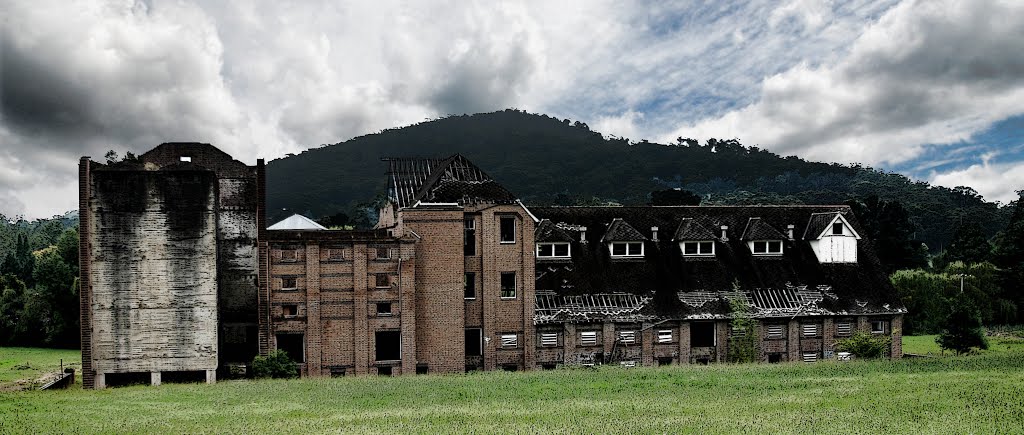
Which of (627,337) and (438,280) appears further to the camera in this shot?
(627,337)

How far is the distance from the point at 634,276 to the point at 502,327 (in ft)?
23.1

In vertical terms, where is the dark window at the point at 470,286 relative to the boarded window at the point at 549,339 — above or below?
above

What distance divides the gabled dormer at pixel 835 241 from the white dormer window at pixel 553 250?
13033mm

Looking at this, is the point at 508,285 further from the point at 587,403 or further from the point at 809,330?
the point at 809,330

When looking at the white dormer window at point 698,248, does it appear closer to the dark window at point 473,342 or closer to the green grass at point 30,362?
the dark window at point 473,342

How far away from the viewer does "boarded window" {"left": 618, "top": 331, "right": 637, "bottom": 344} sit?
33.5 meters

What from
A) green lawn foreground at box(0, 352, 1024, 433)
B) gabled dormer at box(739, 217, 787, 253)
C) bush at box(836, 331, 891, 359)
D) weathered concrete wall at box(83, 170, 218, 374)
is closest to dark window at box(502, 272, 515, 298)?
green lawn foreground at box(0, 352, 1024, 433)

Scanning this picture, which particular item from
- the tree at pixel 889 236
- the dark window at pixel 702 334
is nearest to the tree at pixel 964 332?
the dark window at pixel 702 334

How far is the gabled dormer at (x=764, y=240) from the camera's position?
36.9 metres

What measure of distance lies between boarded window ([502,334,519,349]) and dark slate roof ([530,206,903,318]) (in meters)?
2.84

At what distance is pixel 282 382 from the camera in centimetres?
2792

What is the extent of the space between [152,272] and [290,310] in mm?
5698

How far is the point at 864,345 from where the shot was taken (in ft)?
111

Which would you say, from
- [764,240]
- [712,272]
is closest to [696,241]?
[712,272]
